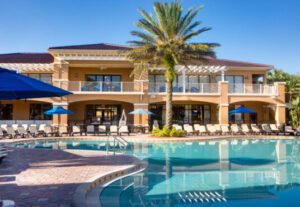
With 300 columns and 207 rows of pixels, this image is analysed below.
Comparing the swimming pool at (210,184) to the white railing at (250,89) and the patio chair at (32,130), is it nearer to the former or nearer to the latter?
the patio chair at (32,130)

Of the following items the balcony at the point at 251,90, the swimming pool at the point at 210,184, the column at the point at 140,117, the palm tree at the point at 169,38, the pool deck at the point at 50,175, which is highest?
the palm tree at the point at 169,38

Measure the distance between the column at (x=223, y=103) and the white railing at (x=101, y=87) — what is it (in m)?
7.69

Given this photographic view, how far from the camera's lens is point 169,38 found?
2078 centimetres

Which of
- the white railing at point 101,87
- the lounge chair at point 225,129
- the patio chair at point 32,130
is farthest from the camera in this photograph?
the white railing at point 101,87

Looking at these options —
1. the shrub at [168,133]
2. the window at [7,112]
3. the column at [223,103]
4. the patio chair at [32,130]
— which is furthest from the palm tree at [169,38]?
the window at [7,112]

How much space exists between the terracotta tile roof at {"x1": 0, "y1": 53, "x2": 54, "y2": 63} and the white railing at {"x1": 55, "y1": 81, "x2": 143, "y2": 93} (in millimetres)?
5040

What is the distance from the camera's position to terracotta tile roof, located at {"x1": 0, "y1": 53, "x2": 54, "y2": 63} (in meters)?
27.8

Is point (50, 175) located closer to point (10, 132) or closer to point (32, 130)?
point (10, 132)

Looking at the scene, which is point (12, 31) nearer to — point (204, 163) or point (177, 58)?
point (177, 58)

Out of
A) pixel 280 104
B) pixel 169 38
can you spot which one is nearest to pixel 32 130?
pixel 169 38

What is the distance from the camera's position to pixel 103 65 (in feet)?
85.0

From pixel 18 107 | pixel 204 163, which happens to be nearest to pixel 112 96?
pixel 18 107

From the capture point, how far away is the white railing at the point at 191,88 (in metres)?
26.1

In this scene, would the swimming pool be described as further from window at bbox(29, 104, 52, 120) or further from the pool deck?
window at bbox(29, 104, 52, 120)
